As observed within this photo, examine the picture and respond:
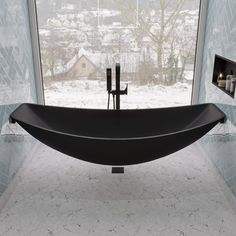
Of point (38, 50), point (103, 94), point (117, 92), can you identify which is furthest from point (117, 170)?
point (38, 50)

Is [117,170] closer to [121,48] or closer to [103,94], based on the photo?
[103,94]

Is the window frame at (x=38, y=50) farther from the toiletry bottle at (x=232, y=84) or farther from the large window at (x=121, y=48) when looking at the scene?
the toiletry bottle at (x=232, y=84)

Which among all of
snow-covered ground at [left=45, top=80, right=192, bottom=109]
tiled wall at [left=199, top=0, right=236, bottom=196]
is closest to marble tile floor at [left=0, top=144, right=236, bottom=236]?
tiled wall at [left=199, top=0, right=236, bottom=196]

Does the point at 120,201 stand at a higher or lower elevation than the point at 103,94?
lower

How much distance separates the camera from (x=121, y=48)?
9.22ft

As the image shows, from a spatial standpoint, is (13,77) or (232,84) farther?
(13,77)

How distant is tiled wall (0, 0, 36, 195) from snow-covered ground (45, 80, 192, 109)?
39 cm

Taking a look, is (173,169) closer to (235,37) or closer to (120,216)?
(120,216)

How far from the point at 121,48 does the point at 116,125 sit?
833 millimetres

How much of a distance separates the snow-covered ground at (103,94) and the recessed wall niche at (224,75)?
59 centimetres

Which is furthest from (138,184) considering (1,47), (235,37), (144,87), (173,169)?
Result: (1,47)

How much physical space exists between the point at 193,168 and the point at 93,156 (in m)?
1.08

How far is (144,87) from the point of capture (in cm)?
297

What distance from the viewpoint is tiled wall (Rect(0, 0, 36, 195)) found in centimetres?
204
